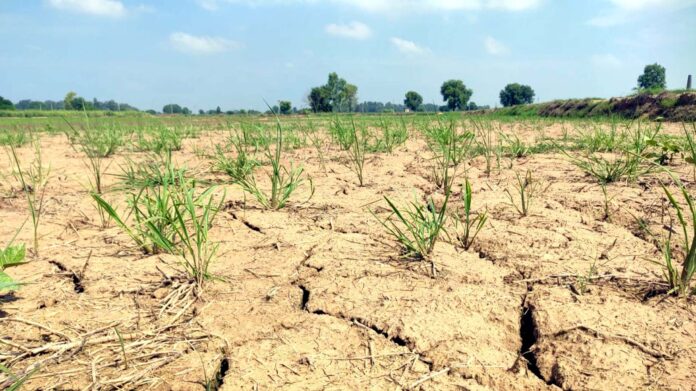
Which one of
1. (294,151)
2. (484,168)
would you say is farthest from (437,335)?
(294,151)

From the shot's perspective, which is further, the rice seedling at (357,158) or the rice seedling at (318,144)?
the rice seedling at (318,144)

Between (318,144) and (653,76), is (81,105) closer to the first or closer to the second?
(318,144)

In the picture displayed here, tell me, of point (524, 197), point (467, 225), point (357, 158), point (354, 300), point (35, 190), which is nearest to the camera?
point (354, 300)

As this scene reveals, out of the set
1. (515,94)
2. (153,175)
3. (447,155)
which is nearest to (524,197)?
(447,155)

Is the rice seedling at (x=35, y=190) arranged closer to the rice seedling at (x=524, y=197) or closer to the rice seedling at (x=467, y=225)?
the rice seedling at (x=467, y=225)

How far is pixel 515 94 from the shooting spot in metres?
56.8

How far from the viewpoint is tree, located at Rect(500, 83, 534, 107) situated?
56241 mm

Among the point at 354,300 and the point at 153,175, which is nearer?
the point at 354,300

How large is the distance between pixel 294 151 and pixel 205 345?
2.78 m

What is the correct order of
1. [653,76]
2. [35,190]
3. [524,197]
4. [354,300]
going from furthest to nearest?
[653,76]
[35,190]
[524,197]
[354,300]

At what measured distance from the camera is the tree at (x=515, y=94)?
56.2m

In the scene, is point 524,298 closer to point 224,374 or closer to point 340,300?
point 340,300

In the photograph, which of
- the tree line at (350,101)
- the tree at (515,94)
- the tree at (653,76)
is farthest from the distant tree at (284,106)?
the tree at (515,94)

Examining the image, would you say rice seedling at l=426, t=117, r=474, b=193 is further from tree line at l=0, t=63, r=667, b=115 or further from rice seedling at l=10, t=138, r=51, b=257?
rice seedling at l=10, t=138, r=51, b=257
